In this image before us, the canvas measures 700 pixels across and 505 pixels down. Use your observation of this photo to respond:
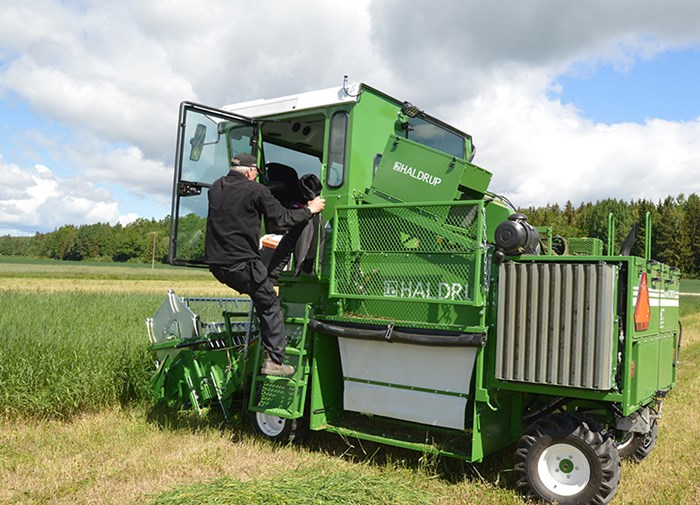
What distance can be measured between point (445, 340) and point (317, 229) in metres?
1.62

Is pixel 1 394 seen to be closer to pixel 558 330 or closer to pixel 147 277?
pixel 558 330

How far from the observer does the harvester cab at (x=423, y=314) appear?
422 cm

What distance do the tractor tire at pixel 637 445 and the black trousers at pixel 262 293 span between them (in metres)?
2.98

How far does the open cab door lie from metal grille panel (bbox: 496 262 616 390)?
119 inches

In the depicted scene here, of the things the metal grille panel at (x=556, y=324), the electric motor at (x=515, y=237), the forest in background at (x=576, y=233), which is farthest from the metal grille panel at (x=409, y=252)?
the forest in background at (x=576, y=233)

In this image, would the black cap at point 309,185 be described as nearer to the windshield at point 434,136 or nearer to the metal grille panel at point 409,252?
the metal grille panel at point 409,252

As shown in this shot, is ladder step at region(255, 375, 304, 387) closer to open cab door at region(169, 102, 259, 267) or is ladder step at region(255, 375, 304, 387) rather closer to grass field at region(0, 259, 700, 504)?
grass field at region(0, 259, 700, 504)

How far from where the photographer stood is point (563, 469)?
4.32 metres

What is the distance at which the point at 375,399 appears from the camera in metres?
5.17

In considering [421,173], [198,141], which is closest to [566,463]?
[421,173]

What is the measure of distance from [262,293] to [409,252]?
4.18ft

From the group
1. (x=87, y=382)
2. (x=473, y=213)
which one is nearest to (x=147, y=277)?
(x=87, y=382)

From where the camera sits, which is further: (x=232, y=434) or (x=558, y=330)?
(x=232, y=434)

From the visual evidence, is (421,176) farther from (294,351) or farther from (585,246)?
(585,246)
